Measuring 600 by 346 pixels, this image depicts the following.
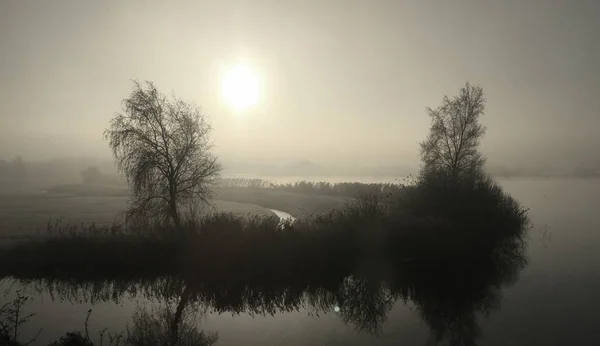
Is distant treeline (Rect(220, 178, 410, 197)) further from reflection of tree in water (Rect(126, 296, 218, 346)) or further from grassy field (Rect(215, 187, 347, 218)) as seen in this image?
reflection of tree in water (Rect(126, 296, 218, 346))

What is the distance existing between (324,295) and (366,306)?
237cm

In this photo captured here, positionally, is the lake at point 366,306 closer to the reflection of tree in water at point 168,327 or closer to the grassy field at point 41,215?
the reflection of tree in water at point 168,327

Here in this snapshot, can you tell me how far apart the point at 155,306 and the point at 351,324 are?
27.7 ft

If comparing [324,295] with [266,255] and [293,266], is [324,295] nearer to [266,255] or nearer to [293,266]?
[293,266]

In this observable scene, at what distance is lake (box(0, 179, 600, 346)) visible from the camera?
13.0 m

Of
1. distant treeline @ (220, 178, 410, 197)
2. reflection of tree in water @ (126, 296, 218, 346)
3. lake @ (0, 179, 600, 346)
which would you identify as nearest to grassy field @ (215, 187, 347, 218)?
distant treeline @ (220, 178, 410, 197)

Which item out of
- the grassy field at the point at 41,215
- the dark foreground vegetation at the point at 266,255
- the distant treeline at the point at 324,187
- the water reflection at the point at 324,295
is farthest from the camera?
the distant treeline at the point at 324,187

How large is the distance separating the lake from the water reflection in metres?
0.05

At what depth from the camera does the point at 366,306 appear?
1611cm

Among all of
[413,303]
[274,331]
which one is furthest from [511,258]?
[274,331]

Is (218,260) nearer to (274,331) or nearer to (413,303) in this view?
(274,331)

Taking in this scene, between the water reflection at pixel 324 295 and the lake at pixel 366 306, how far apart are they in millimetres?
50

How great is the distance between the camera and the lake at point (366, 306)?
13.0 metres

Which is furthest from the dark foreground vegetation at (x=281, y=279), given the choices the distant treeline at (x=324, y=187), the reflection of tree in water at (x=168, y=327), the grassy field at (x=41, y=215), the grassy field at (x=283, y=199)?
the distant treeline at (x=324, y=187)
